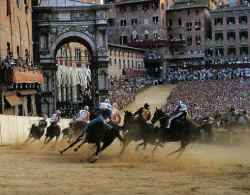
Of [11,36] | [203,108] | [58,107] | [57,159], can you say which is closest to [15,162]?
[57,159]

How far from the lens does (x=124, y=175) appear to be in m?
13.6

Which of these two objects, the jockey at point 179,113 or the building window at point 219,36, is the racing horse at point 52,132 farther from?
the building window at point 219,36

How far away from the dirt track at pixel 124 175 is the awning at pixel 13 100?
14991 millimetres

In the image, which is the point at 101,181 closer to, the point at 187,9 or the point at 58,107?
the point at 58,107

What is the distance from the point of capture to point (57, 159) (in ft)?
58.9

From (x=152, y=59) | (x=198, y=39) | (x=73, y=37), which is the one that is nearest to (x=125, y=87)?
(x=152, y=59)

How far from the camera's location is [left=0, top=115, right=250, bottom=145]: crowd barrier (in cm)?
2539

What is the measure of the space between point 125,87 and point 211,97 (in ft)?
54.9

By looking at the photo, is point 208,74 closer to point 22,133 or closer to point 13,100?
point 13,100

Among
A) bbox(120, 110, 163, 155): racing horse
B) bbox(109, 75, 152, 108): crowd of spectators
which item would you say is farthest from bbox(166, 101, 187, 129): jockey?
bbox(109, 75, 152, 108): crowd of spectators

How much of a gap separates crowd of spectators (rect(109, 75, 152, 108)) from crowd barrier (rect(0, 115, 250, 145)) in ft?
81.9

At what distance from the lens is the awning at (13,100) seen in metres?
34.1

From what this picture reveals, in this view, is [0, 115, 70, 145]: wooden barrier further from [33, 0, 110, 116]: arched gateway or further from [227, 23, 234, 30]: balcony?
[227, 23, 234, 30]: balcony

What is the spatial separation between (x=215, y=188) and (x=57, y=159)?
769 centimetres
